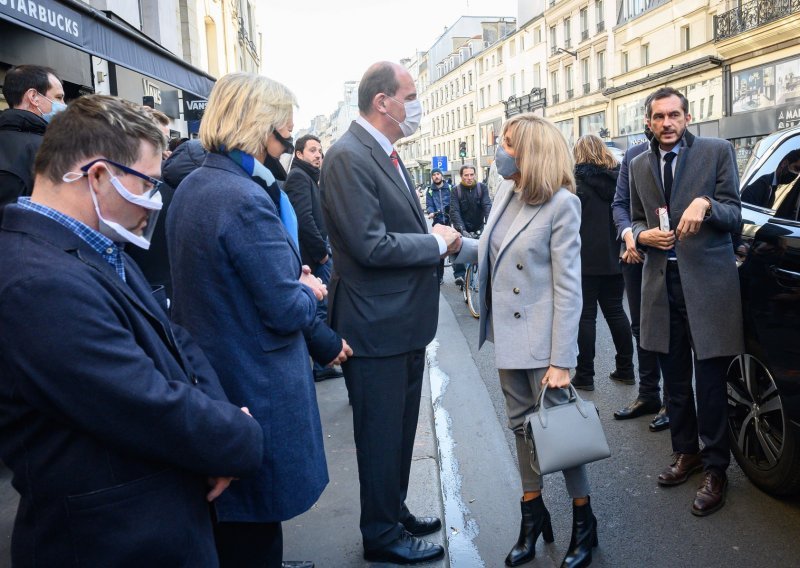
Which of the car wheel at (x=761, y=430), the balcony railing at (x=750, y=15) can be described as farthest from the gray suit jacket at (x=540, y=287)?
the balcony railing at (x=750, y=15)

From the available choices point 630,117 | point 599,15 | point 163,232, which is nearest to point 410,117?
point 163,232

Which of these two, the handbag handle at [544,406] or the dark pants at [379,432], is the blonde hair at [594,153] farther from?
the dark pants at [379,432]

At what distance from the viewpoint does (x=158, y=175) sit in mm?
1701

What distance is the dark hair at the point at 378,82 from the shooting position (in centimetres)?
289

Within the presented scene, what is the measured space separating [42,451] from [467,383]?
492 cm

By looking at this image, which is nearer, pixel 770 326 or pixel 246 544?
pixel 246 544

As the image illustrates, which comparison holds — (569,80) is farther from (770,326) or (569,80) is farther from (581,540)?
(581,540)

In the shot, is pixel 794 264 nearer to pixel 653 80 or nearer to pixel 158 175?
pixel 158 175

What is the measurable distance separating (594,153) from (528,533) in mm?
3508

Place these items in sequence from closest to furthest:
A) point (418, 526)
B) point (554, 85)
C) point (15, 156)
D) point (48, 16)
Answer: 1. point (418, 526)
2. point (15, 156)
3. point (48, 16)
4. point (554, 85)

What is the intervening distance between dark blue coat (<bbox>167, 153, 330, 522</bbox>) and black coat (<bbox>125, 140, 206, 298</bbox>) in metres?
1.89

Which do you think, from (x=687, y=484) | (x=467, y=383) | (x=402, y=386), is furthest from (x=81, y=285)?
(x=467, y=383)

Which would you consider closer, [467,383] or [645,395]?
[645,395]

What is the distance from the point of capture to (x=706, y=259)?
3.54 meters
